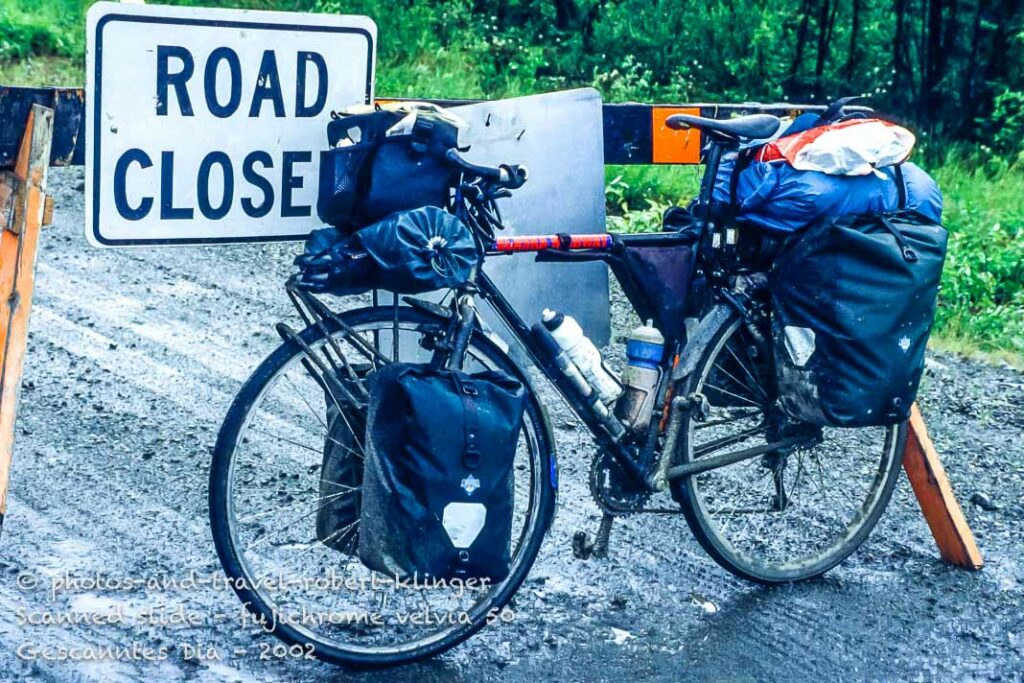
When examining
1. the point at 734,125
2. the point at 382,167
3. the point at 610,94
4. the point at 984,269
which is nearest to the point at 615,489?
the point at 734,125

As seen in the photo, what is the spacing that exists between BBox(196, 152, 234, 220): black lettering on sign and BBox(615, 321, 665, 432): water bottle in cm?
133

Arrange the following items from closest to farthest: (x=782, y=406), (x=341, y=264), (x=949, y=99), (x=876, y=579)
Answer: (x=341, y=264) < (x=782, y=406) < (x=876, y=579) < (x=949, y=99)

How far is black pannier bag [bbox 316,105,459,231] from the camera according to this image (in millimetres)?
3422

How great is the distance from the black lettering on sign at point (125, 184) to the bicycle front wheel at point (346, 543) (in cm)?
56

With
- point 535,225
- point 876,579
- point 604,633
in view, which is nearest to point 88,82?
point 535,225

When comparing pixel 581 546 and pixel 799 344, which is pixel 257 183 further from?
pixel 799 344

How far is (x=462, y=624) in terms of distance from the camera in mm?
3658

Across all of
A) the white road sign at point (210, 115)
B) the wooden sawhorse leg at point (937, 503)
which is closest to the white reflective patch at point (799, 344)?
the wooden sawhorse leg at point (937, 503)

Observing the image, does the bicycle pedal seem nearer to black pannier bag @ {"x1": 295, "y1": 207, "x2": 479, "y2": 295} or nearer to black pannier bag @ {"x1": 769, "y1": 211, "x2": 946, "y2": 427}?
black pannier bag @ {"x1": 769, "y1": 211, "x2": 946, "y2": 427}

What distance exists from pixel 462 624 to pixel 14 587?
4.53 feet

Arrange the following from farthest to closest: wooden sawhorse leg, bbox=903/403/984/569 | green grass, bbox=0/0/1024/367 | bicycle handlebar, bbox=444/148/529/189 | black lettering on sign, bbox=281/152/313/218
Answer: green grass, bbox=0/0/1024/367 < wooden sawhorse leg, bbox=903/403/984/569 < black lettering on sign, bbox=281/152/313/218 < bicycle handlebar, bbox=444/148/529/189

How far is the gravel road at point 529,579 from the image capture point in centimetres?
368

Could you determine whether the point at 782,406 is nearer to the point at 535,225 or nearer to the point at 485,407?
the point at 535,225

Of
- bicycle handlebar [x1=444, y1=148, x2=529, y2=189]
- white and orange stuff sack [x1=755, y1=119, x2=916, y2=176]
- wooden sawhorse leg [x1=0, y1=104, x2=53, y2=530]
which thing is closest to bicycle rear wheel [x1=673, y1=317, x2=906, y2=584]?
white and orange stuff sack [x1=755, y1=119, x2=916, y2=176]
